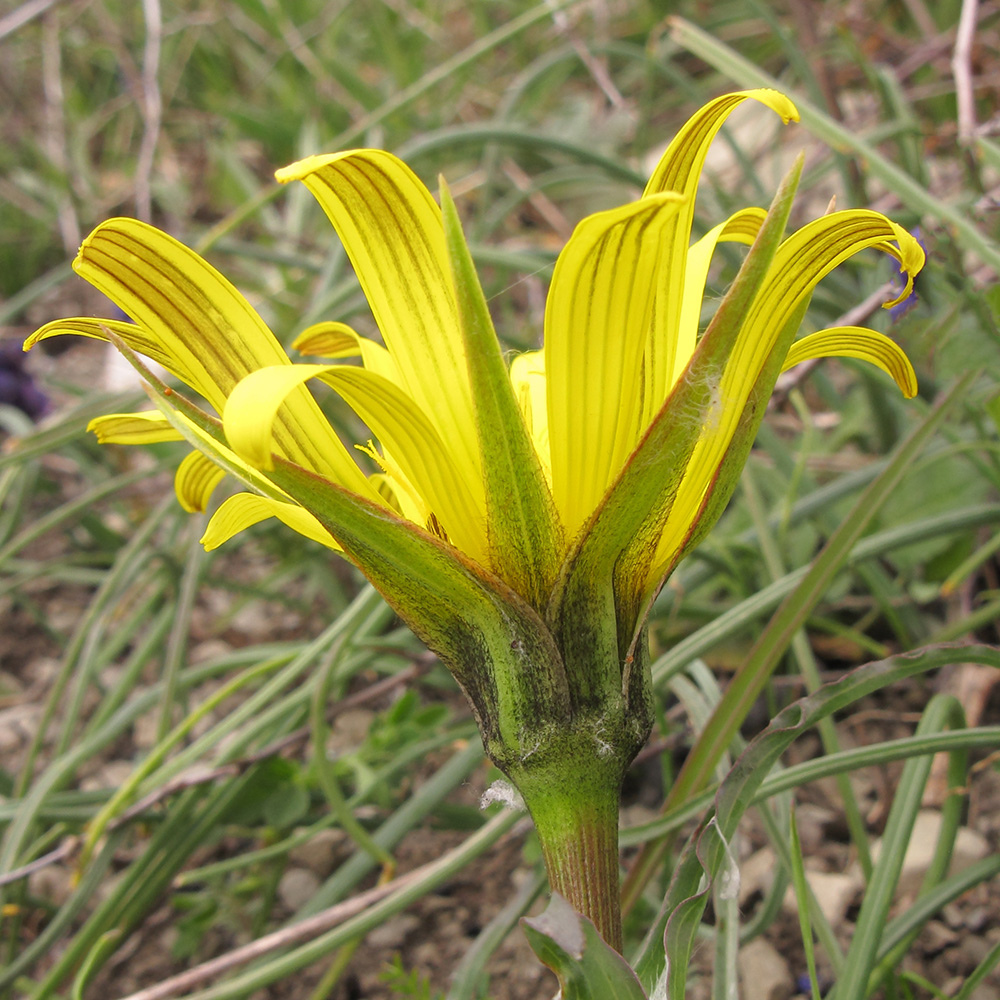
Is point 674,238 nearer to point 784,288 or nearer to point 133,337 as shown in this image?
point 784,288

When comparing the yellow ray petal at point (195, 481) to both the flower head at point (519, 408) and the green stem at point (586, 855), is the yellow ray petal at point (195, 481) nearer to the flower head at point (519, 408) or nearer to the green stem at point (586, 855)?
the flower head at point (519, 408)

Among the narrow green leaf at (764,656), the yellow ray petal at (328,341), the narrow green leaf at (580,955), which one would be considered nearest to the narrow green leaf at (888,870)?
the narrow green leaf at (764,656)

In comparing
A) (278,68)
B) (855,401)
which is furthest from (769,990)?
(278,68)

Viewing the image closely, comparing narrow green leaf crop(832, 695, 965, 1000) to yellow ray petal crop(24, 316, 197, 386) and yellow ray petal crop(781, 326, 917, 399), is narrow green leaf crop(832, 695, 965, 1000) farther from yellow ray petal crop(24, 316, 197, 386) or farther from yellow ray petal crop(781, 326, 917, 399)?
yellow ray petal crop(24, 316, 197, 386)

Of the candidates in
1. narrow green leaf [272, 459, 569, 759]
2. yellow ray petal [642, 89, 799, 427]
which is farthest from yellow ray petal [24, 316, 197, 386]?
yellow ray petal [642, 89, 799, 427]

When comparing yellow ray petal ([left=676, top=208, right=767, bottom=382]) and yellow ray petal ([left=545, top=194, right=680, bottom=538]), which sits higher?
yellow ray petal ([left=676, top=208, right=767, bottom=382])

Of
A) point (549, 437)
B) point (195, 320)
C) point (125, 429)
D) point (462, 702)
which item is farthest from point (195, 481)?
point (462, 702)
